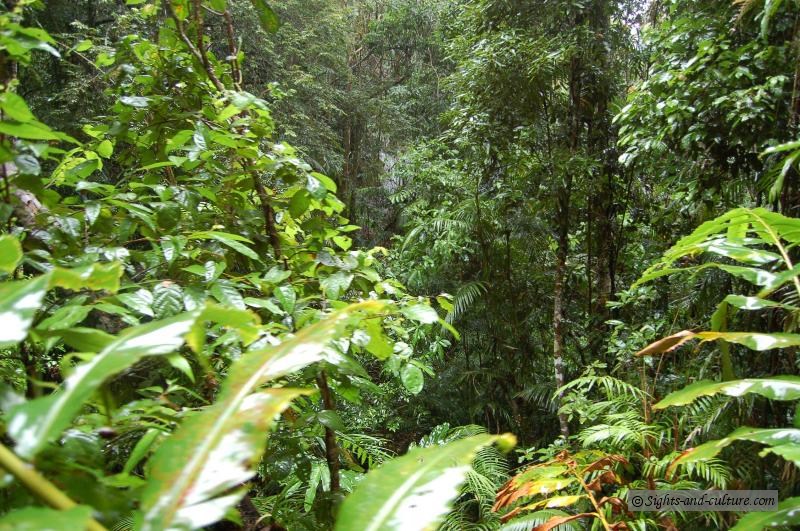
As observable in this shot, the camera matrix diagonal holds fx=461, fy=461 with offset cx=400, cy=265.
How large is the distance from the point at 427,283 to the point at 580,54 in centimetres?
223

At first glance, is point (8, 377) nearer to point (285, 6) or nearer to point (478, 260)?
point (478, 260)

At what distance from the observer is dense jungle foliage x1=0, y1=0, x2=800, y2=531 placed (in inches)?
15.5

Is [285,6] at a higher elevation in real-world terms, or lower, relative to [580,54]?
higher

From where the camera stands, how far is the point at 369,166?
8.01 m

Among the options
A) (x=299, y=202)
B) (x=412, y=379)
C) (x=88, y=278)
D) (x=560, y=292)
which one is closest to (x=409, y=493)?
(x=88, y=278)

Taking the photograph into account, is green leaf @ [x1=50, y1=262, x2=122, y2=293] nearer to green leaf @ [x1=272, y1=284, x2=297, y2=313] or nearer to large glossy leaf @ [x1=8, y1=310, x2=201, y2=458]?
large glossy leaf @ [x1=8, y1=310, x2=201, y2=458]

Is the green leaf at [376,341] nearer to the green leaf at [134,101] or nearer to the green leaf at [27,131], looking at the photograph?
the green leaf at [27,131]

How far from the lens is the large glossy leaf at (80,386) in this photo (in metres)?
0.31

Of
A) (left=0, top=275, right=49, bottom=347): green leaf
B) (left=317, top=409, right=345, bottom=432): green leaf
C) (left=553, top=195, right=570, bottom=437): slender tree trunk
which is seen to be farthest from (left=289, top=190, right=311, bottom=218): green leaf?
(left=553, top=195, right=570, bottom=437): slender tree trunk

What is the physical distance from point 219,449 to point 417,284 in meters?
3.91

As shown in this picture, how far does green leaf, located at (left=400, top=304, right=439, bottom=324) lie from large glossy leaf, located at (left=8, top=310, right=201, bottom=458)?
0.45m

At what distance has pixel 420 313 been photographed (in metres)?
0.82

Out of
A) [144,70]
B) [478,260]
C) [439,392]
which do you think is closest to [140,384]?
[144,70]

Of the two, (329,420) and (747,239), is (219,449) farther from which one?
(747,239)
